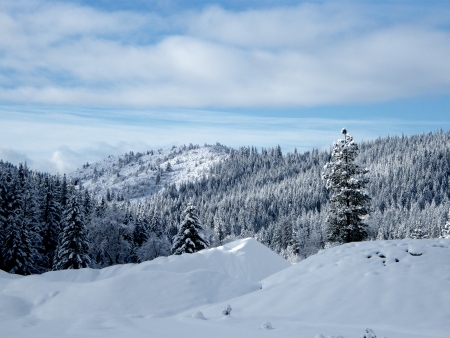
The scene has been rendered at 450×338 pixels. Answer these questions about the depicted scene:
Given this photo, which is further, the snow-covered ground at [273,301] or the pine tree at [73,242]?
the pine tree at [73,242]

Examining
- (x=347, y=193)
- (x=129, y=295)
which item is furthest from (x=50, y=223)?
(x=347, y=193)

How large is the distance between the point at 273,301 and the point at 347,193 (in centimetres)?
1632

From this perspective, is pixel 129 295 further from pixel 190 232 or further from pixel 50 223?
pixel 50 223

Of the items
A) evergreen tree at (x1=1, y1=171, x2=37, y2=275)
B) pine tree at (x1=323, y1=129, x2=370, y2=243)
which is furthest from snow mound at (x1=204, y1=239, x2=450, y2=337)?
evergreen tree at (x1=1, y1=171, x2=37, y2=275)

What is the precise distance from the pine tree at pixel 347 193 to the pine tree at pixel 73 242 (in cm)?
2450

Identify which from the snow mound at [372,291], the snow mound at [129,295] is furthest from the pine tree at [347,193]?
the snow mound at [129,295]

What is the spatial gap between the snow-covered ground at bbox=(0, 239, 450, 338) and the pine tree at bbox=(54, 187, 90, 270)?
663 inches

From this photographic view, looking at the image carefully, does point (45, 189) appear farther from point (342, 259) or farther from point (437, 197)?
point (437, 197)

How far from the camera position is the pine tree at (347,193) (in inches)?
963

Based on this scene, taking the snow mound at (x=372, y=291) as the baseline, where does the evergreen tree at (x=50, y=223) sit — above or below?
below

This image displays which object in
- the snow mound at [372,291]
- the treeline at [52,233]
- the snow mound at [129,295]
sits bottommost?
the treeline at [52,233]

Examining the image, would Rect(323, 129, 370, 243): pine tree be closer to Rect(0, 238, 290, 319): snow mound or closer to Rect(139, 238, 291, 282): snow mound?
Rect(139, 238, 291, 282): snow mound

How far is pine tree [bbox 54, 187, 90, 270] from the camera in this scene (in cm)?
3366

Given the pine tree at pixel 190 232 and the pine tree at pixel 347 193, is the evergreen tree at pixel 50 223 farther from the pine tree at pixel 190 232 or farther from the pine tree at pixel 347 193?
the pine tree at pixel 347 193
